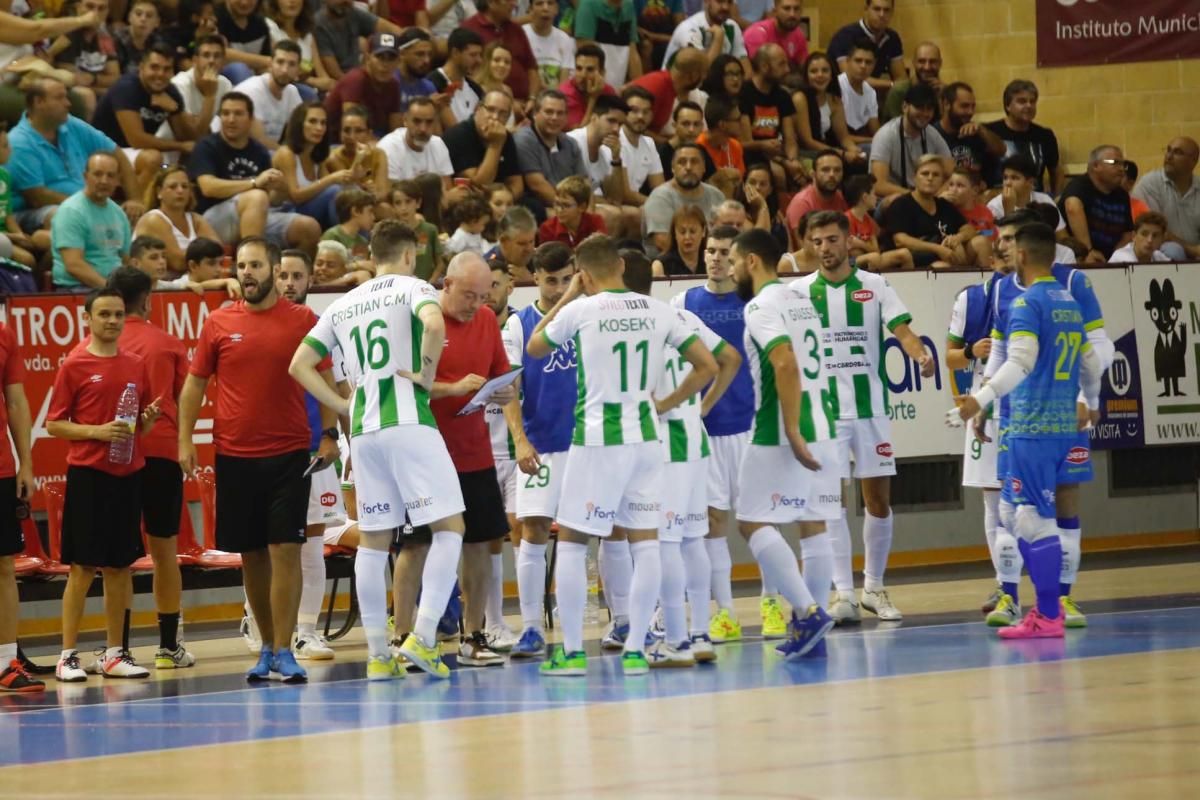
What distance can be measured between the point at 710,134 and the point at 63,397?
9.13 metres

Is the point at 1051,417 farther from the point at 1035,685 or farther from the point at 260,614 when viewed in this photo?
the point at 260,614

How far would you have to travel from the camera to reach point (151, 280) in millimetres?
12625

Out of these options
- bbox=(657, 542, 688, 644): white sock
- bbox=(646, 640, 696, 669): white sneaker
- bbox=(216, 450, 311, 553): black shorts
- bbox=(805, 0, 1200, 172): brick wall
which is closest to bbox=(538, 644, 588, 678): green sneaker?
bbox=(646, 640, 696, 669): white sneaker

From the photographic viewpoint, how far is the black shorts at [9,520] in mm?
11516

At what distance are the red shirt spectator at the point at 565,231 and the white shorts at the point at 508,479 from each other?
381 cm

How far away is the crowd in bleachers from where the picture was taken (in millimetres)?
15688

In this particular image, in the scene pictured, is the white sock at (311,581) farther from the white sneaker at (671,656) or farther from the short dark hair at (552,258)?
the white sneaker at (671,656)

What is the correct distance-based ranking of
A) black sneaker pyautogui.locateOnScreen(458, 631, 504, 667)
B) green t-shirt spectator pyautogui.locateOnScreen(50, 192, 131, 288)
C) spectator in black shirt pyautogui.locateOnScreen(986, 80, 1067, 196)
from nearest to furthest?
1. black sneaker pyautogui.locateOnScreen(458, 631, 504, 667)
2. green t-shirt spectator pyautogui.locateOnScreen(50, 192, 131, 288)
3. spectator in black shirt pyautogui.locateOnScreen(986, 80, 1067, 196)

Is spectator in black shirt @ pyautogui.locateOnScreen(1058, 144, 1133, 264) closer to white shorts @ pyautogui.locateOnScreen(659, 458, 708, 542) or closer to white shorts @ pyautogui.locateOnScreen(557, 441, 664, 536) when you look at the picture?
white shorts @ pyautogui.locateOnScreen(659, 458, 708, 542)

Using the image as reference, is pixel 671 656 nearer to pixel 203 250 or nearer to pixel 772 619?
pixel 772 619

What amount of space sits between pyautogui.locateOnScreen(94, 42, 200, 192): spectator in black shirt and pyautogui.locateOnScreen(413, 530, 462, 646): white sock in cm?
737

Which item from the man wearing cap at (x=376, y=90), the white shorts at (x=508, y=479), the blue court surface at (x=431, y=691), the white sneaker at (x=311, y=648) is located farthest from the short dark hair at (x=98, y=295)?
the man wearing cap at (x=376, y=90)

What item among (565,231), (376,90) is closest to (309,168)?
(376,90)

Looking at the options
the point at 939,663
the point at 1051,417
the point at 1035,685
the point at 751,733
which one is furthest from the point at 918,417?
the point at 751,733
